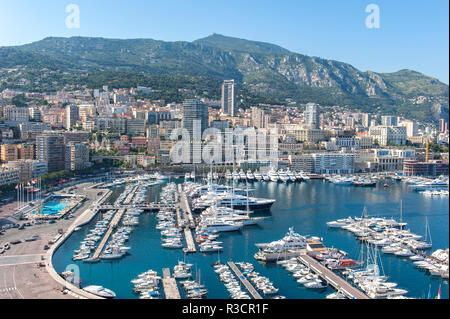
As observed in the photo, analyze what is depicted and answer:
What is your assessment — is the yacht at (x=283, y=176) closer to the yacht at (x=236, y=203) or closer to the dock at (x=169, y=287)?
the yacht at (x=236, y=203)

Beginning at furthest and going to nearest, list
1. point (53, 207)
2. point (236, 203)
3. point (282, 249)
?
point (236, 203) → point (53, 207) → point (282, 249)

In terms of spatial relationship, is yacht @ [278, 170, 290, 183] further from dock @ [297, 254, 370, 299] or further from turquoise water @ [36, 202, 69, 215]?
dock @ [297, 254, 370, 299]

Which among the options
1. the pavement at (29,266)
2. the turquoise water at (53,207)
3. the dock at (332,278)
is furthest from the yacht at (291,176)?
the dock at (332,278)

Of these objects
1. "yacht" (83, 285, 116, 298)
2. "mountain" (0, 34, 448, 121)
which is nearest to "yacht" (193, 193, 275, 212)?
"yacht" (83, 285, 116, 298)

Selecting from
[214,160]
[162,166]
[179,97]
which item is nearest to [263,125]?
[179,97]

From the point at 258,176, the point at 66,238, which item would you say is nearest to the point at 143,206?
the point at 66,238

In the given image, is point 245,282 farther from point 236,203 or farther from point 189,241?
point 236,203

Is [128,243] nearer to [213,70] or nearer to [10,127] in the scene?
[10,127]
